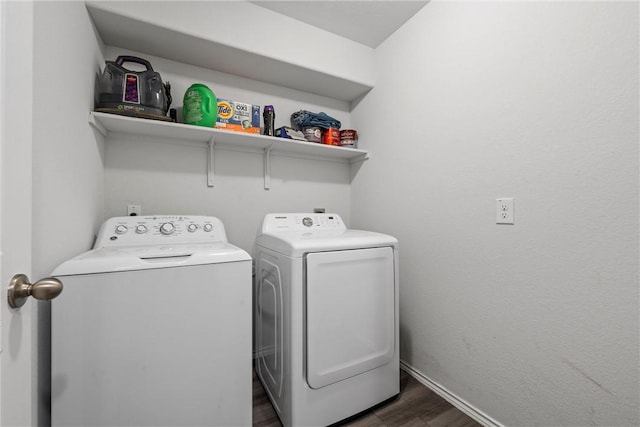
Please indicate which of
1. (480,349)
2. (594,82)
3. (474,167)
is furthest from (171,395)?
(594,82)

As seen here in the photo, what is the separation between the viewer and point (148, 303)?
988 mm

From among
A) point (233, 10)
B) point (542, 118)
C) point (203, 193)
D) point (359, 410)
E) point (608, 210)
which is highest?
point (233, 10)

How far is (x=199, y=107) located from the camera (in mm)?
1603

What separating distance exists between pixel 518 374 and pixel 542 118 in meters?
1.19

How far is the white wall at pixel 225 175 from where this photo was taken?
5.46ft

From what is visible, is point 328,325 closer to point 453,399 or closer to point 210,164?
point 453,399

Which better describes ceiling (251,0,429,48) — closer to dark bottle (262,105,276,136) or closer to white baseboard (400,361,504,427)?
dark bottle (262,105,276,136)

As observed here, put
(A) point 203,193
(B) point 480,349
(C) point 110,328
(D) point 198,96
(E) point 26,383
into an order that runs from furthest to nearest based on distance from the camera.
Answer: (A) point 203,193 → (D) point 198,96 → (B) point 480,349 → (C) point 110,328 → (E) point 26,383

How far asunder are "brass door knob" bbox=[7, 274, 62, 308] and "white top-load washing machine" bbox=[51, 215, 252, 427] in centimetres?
46

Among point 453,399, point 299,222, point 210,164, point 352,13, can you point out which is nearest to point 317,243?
point 299,222

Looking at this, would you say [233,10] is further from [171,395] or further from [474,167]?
[171,395]

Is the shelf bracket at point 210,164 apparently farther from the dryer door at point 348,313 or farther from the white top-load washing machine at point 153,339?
the dryer door at point 348,313

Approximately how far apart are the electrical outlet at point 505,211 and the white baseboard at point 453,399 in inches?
40.3

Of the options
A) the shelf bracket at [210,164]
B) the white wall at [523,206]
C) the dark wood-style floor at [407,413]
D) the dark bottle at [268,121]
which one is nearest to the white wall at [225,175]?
the shelf bracket at [210,164]
